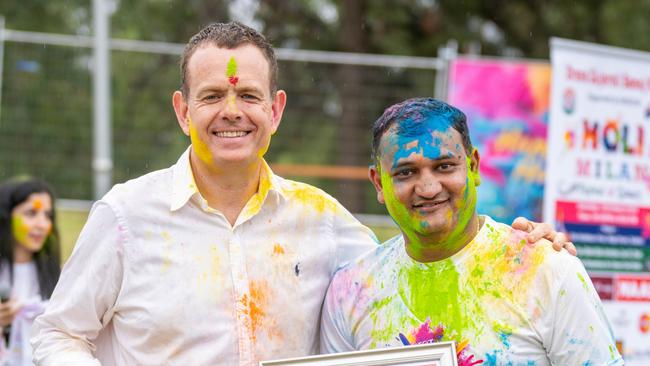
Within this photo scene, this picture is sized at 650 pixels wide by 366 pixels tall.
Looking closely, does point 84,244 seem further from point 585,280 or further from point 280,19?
point 280,19

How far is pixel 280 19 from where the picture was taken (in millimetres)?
16750

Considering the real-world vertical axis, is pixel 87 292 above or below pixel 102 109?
below

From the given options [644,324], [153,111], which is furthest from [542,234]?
[153,111]

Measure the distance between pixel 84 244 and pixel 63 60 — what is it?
6798mm

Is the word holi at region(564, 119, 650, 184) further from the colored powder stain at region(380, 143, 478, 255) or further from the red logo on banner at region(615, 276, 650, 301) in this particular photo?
the colored powder stain at region(380, 143, 478, 255)

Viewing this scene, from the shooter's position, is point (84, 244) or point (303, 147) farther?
point (303, 147)

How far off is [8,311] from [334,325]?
10.2ft

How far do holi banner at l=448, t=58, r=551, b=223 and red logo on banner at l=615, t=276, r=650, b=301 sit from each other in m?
1.13

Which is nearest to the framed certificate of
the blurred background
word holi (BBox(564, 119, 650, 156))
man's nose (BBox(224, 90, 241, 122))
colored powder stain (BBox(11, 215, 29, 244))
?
man's nose (BBox(224, 90, 241, 122))

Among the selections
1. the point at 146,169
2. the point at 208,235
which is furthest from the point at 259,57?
the point at 146,169

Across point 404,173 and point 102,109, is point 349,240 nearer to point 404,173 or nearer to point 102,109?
point 404,173

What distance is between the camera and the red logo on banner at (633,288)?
717 centimetres

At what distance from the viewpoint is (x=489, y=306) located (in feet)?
10.1

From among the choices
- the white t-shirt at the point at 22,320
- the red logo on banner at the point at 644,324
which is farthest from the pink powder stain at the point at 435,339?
the red logo on banner at the point at 644,324
